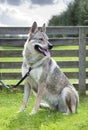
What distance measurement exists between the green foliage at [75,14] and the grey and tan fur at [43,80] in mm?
49970

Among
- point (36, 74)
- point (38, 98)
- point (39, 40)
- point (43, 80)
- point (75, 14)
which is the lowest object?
point (75, 14)

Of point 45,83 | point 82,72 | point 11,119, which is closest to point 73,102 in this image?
point 45,83

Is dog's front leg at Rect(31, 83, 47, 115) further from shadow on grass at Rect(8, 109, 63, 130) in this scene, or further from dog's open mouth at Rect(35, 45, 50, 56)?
dog's open mouth at Rect(35, 45, 50, 56)

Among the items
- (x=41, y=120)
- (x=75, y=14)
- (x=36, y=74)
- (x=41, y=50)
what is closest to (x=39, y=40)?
(x=41, y=50)

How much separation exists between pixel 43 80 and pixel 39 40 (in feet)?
2.51

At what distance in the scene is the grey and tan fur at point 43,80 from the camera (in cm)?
759

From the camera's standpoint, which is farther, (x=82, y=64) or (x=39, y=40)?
(x=82, y=64)

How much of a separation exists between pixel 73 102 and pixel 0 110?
58.1 inches

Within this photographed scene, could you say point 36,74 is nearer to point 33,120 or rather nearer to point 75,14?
point 33,120

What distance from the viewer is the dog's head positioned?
7508 mm

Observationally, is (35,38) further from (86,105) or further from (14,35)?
(14,35)

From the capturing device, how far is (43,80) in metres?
7.79

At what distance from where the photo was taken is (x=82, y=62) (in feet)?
34.8

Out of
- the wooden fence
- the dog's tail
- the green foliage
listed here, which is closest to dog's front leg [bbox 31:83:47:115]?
the dog's tail
